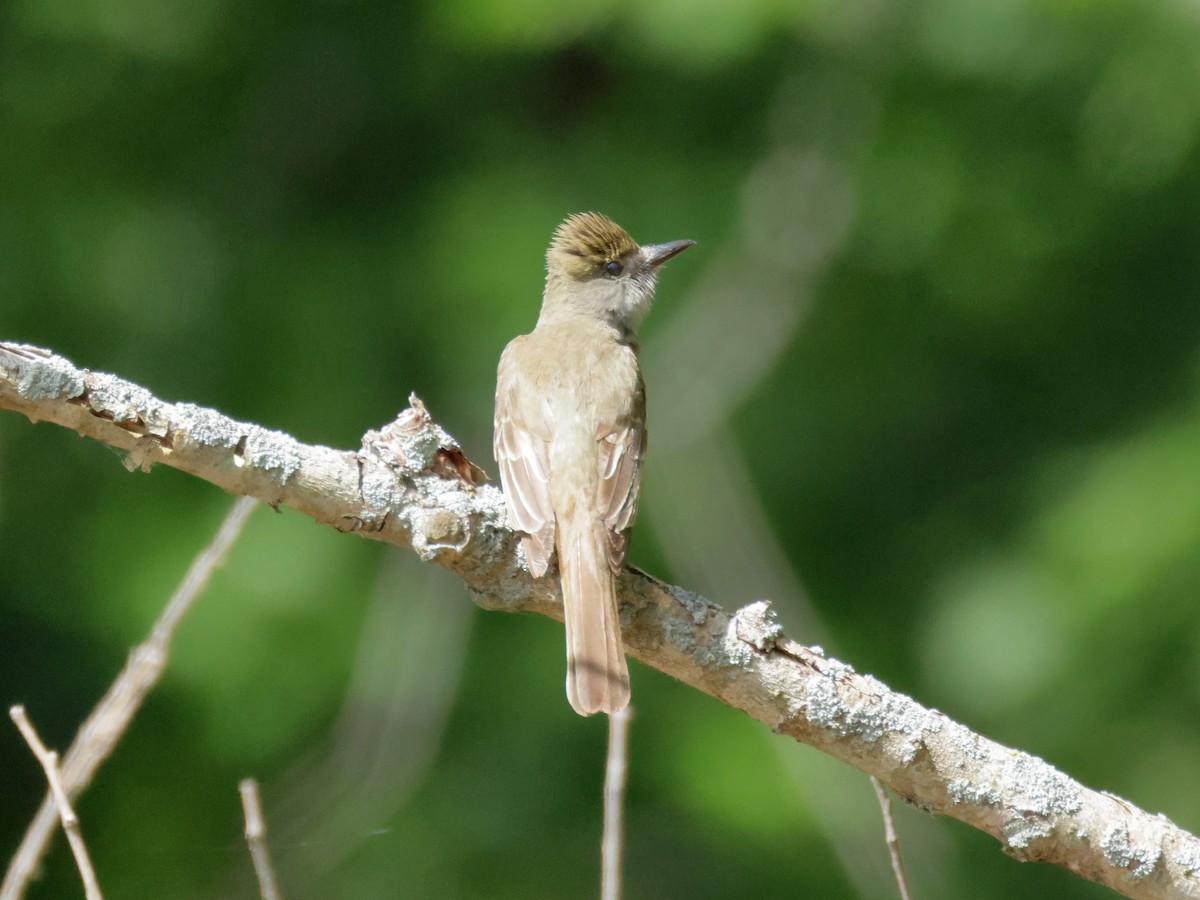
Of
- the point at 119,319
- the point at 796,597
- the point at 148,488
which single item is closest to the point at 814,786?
the point at 796,597

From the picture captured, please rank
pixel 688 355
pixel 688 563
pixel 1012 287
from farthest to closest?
pixel 1012 287, pixel 688 355, pixel 688 563

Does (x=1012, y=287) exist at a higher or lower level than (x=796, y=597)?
higher

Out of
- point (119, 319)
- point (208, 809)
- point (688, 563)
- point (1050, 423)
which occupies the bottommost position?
point (208, 809)

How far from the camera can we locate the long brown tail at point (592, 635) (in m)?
3.44

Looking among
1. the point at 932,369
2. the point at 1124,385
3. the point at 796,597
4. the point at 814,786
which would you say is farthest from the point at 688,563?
the point at 1124,385

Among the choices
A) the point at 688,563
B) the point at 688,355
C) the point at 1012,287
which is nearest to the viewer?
the point at 688,563

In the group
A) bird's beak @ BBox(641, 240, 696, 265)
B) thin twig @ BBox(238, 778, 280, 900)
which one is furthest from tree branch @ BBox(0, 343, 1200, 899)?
bird's beak @ BBox(641, 240, 696, 265)

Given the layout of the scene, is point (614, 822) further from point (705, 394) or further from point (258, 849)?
point (705, 394)

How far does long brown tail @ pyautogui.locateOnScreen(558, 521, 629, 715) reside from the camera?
11.3 ft

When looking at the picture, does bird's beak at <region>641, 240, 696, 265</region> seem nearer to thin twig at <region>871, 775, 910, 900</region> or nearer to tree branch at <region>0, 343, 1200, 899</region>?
tree branch at <region>0, 343, 1200, 899</region>

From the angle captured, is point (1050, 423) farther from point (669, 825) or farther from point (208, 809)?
point (208, 809)

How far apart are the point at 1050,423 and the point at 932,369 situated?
0.58 meters

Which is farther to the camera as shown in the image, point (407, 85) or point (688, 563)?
point (407, 85)

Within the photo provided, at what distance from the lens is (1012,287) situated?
744 cm
